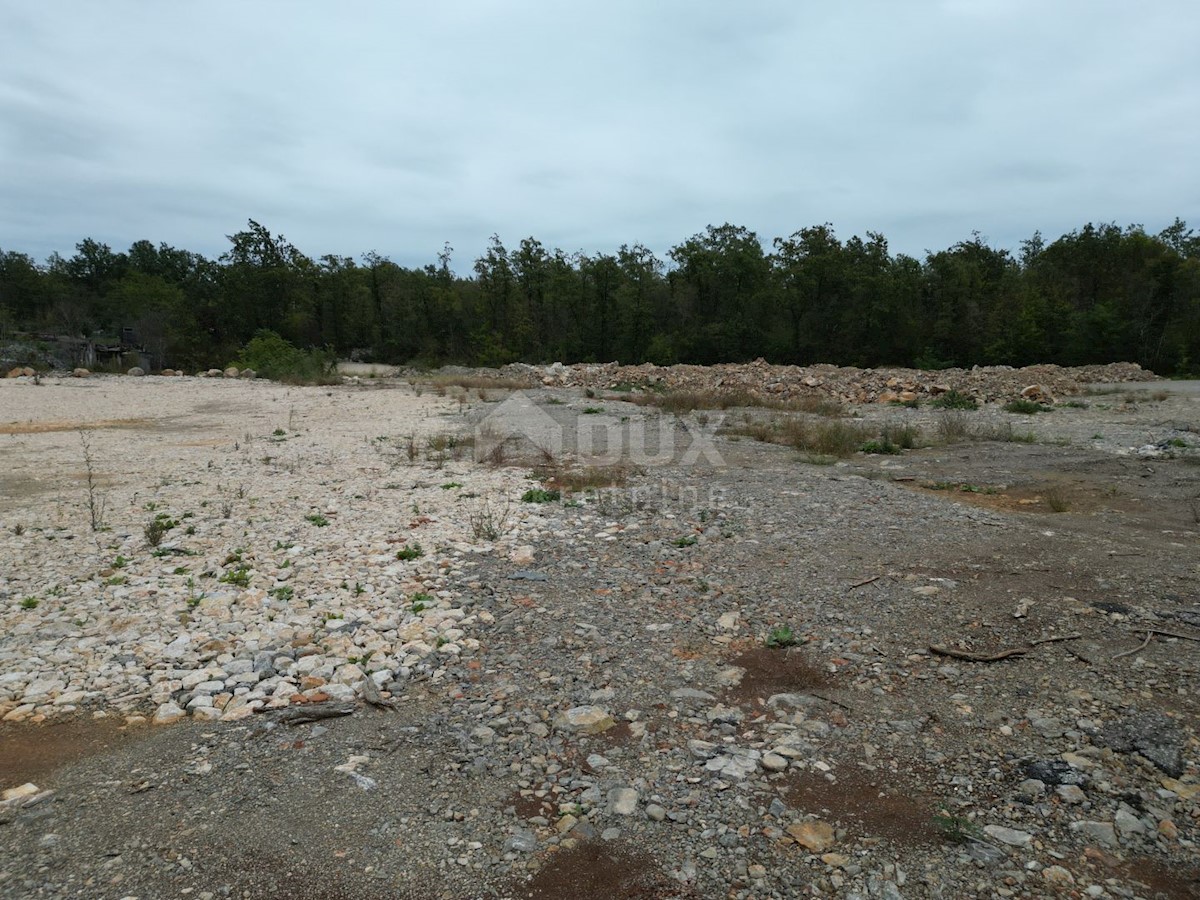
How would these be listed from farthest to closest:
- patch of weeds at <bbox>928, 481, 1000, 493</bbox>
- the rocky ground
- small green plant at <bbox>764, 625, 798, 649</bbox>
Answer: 1. patch of weeds at <bbox>928, 481, 1000, 493</bbox>
2. small green plant at <bbox>764, 625, 798, 649</bbox>
3. the rocky ground

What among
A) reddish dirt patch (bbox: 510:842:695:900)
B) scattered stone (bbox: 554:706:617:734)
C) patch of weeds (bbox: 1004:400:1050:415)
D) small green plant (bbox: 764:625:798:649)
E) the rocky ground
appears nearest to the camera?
reddish dirt patch (bbox: 510:842:695:900)

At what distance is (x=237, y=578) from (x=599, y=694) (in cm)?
333

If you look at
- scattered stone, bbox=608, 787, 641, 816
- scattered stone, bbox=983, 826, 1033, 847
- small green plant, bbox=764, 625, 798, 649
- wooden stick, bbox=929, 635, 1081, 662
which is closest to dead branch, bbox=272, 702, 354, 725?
scattered stone, bbox=608, 787, 641, 816

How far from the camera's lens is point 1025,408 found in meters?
18.1


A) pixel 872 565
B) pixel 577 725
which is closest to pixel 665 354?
pixel 872 565

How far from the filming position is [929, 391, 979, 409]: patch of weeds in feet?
63.0

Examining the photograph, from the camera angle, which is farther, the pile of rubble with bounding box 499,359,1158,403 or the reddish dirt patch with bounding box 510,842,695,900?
the pile of rubble with bounding box 499,359,1158,403

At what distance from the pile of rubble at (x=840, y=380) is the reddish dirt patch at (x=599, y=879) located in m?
19.2

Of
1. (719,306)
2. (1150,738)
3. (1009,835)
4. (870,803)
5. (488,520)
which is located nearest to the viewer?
(1009,835)

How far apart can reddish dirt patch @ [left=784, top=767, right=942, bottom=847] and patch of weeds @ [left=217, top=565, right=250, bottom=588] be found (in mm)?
4361

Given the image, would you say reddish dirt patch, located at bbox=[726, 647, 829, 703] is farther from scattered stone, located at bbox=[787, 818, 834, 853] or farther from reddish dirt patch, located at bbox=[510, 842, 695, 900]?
reddish dirt patch, located at bbox=[510, 842, 695, 900]

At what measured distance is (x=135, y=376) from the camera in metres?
31.3

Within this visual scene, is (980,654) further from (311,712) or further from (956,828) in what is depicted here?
(311,712)

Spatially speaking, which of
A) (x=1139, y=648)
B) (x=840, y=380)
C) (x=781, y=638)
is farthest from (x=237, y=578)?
(x=840, y=380)
